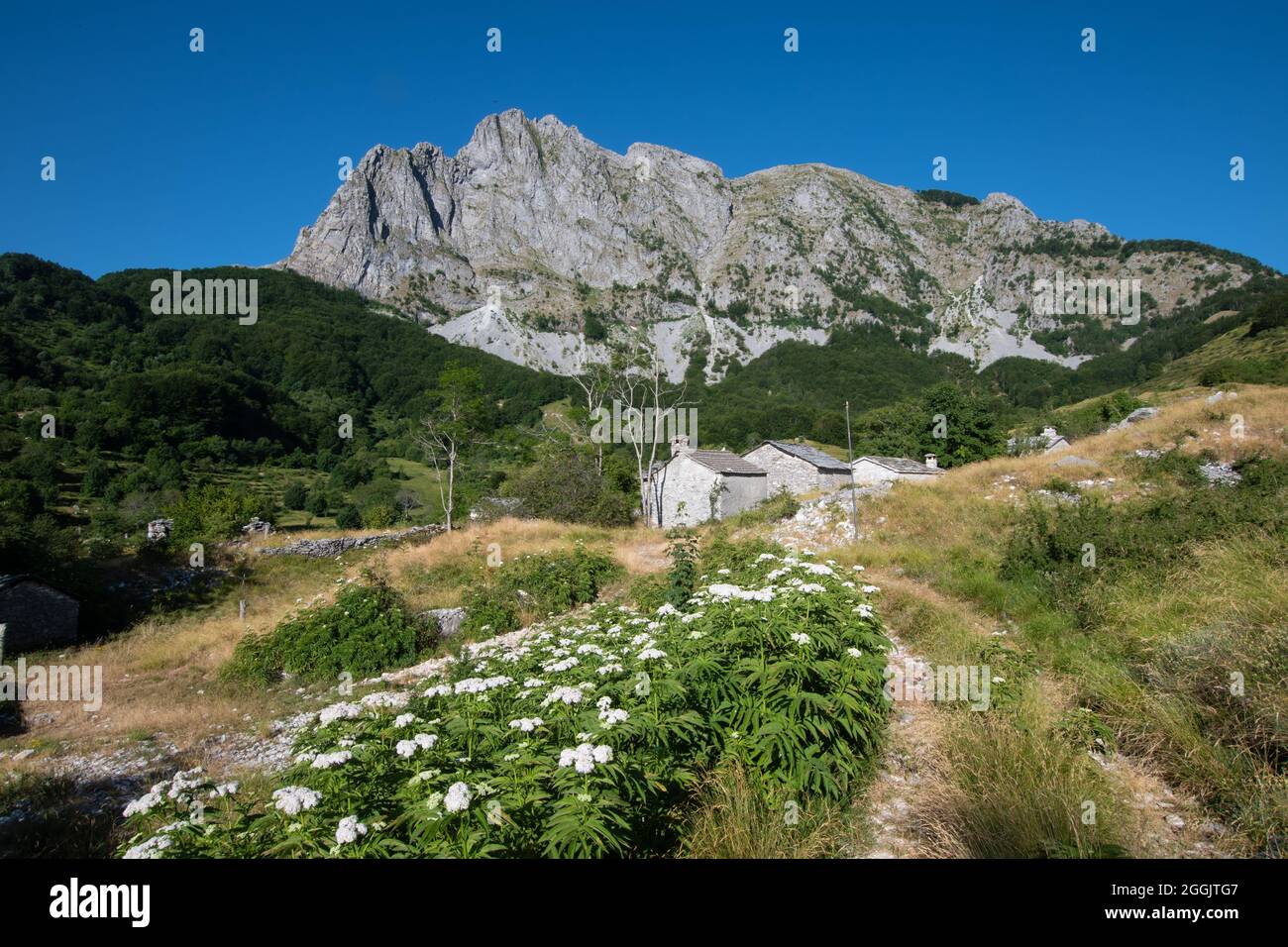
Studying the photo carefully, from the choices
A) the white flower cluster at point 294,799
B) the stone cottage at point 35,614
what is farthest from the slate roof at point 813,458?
the white flower cluster at point 294,799

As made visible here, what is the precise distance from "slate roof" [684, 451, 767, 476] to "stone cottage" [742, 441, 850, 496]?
4.34 feet

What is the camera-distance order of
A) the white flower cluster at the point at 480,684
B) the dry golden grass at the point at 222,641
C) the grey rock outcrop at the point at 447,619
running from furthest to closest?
the grey rock outcrop at the point at 447,619 → the dry golden grass at the point at 222,641 → the white flower cluster at the point at 480,684

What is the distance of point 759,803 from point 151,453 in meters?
71.7

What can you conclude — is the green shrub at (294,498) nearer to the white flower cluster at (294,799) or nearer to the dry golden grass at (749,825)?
the white flower cluster at (294,799)

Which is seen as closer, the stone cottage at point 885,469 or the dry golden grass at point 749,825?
the dry golden grass at point 749,825

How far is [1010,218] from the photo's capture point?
6983 inches

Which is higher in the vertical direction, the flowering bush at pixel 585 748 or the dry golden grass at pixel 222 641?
the flowering bush at pixel 585 748

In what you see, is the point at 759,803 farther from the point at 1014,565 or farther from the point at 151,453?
the point at 151,453

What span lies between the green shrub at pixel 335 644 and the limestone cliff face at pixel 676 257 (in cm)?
10514

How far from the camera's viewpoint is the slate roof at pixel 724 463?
33969 millimetres

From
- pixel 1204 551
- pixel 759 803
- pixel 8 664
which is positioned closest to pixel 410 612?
pixel 8 664

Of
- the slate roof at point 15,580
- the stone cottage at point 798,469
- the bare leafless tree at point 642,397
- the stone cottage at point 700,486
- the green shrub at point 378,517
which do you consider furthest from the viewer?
the green shrub at point 378,517

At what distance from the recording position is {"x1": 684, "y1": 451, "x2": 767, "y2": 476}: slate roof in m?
34.0

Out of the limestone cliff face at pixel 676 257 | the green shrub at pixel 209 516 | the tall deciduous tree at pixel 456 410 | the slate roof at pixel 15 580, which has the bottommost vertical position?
the slate roof at pixel 15 580
